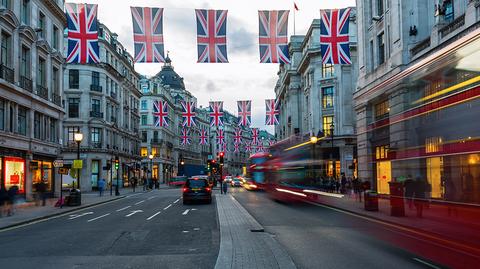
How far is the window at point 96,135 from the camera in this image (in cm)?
6525

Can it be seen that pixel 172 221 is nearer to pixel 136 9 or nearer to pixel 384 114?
pixel 136 9

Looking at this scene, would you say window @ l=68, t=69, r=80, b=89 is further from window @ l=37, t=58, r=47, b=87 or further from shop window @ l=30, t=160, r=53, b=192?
window @ l=37, t=58, r=47, b=87

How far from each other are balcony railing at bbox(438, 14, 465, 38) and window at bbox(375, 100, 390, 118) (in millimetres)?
15776

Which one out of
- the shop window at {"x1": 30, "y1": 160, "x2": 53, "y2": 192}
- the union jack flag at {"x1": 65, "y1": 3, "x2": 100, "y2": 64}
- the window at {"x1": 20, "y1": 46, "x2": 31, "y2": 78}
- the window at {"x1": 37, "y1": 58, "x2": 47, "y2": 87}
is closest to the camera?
the union jack flag at {"x1": 65, "y1": 3, "x2": 100, "y2": 64}

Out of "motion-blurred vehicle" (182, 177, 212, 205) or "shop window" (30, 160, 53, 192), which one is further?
"shop window" (30, 160, 53, 192)

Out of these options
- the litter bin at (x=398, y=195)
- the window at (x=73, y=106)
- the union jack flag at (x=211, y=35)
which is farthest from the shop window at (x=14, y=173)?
the window at (x=73, y=106)

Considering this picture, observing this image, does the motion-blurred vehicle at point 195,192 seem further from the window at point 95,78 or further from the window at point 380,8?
the window at point 95,78

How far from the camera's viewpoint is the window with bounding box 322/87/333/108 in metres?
65.4

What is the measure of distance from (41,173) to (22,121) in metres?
5.69

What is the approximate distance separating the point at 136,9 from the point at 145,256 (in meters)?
14.1

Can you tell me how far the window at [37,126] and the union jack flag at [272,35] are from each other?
20979 millimetres

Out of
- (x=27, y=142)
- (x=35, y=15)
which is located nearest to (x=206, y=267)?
(x=27, y=142)

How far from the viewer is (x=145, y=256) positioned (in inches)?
437

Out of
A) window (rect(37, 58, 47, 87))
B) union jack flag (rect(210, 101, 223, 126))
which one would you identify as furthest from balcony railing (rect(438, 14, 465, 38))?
union jack flag (rect(210, 101, 223, 126))
